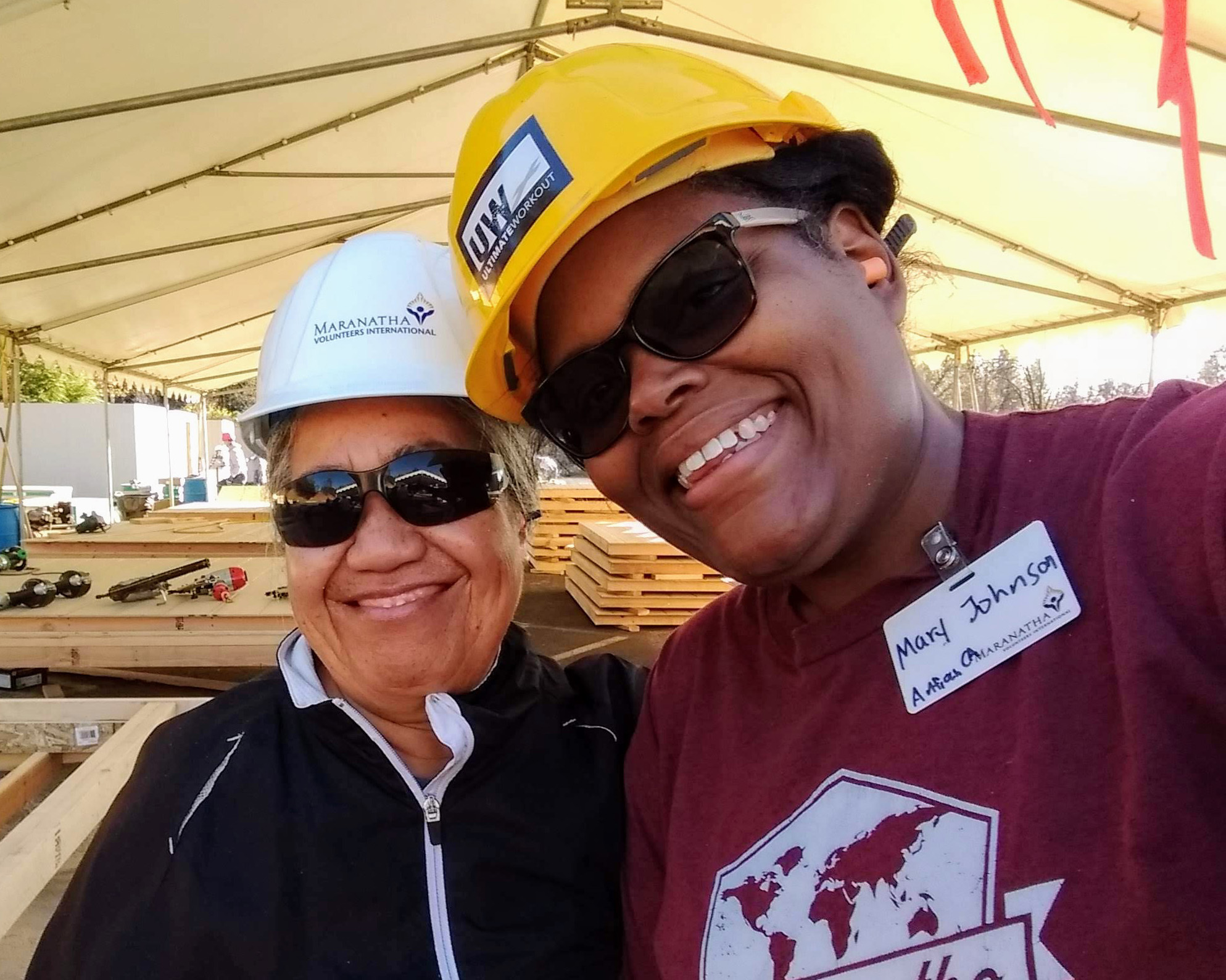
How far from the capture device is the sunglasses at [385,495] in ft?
5.32

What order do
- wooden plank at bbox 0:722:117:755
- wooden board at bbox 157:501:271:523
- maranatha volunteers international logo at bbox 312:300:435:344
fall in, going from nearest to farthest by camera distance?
1. maranatha volunteers international logo at bbox 312:300:435:344
2. wooden plank at bbox 0:722:117:755
3. wooden board at bbox 157:501:271:523

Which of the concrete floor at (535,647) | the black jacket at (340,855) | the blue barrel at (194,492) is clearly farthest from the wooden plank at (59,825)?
the blue barrel at (194,492)

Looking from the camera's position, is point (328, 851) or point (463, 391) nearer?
point (328, 851)

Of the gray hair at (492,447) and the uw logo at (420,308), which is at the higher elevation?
the uw logo at (420,308)

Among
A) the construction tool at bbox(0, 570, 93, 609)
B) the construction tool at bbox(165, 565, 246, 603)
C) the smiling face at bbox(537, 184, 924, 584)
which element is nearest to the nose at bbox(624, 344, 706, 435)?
the smiling face at bbox(537, 184, 924, 584)

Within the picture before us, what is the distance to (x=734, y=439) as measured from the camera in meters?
1.22

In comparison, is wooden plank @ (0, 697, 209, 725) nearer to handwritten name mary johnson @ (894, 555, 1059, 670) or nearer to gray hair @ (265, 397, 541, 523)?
gray hair @ (265, 397, 541, 523)

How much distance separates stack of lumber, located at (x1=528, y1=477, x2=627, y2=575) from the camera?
1009 cm

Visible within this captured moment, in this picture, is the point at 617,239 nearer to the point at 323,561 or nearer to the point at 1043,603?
the point at 1043,603

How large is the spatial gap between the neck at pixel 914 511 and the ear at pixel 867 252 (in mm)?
165

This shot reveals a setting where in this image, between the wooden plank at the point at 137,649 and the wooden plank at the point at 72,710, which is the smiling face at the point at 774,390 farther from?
the wooden plank at the point at 137,649

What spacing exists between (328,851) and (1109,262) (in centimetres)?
872

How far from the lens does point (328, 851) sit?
1514mm

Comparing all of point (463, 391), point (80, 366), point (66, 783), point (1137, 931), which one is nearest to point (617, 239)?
point (463, 391)
